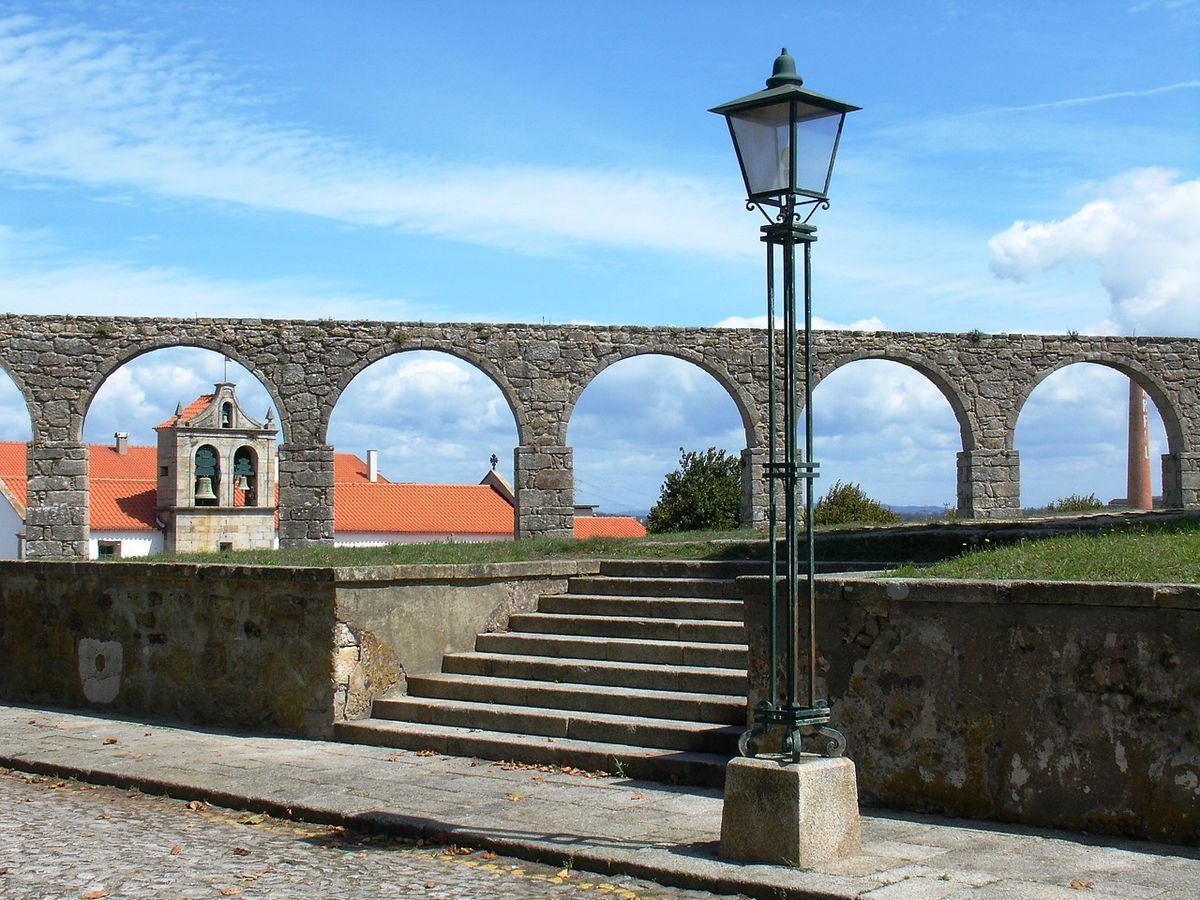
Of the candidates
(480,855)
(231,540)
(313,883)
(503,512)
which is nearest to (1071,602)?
(480,855)

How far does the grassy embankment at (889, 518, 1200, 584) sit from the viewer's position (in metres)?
→ 6.36

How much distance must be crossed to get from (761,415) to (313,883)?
16476 millimetres

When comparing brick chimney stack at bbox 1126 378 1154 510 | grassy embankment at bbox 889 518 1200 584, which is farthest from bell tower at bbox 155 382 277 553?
grassy embankment at bbox 889 518 1200 584

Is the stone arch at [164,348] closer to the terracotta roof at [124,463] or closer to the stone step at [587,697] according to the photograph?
the stone step at [587,697]

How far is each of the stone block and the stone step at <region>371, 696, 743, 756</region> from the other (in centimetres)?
166

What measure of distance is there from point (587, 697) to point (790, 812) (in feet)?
9.32

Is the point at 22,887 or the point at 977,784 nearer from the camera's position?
the point at 22,887

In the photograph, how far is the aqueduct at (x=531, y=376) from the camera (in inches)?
784

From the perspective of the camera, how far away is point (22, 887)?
5.20 metres

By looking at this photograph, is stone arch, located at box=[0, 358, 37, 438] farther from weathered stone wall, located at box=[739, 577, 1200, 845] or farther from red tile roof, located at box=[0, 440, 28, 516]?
red tile roof, located at box=[0, 440, 28, 516]

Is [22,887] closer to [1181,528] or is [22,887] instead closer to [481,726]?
[481,726]

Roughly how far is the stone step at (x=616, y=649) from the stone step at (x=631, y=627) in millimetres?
62

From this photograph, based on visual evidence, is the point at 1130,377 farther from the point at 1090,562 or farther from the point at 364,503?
the point at 364,503

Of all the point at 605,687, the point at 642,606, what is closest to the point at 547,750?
the point at 605,687
